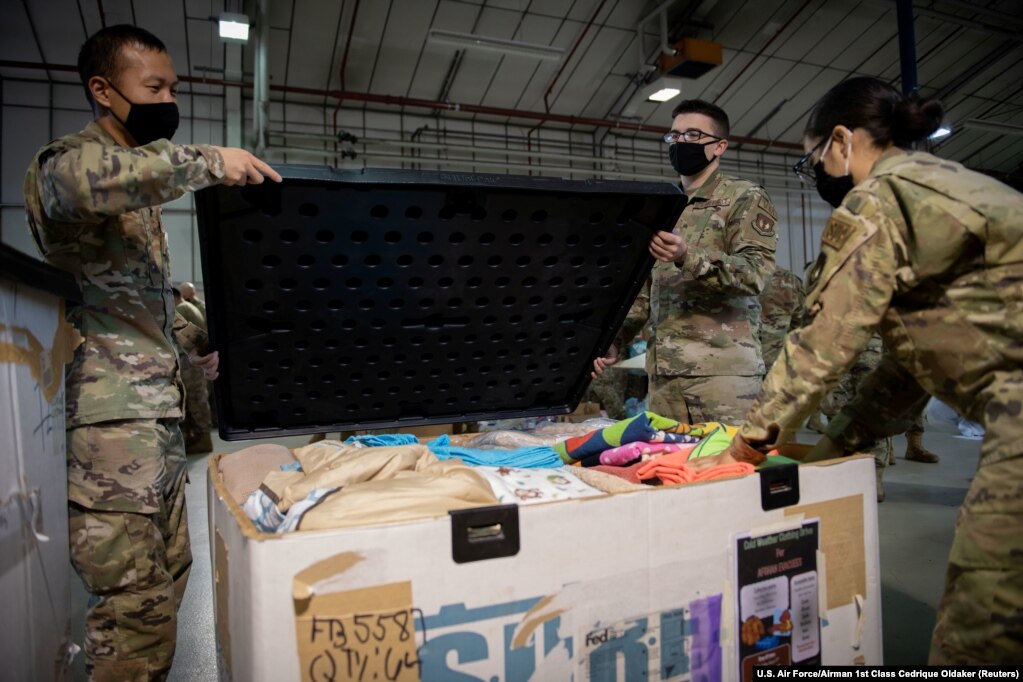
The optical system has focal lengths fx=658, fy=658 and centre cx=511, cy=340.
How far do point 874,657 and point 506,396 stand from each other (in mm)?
774

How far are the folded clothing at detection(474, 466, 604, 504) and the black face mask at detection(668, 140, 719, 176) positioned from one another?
1.25m

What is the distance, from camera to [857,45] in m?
6.95

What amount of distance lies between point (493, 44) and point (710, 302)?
461 centimetres

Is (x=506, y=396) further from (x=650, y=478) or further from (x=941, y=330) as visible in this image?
(x=941, y=330)

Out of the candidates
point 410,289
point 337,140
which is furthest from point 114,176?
point 337,140

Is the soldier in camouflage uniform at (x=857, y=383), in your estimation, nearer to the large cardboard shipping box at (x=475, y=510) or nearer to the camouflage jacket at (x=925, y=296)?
the camouflage jacket at (x=925, y=296)

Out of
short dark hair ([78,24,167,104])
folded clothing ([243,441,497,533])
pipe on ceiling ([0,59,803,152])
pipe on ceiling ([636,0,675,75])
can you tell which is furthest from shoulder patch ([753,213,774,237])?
pipe on ceiling ([0,59,803,152])

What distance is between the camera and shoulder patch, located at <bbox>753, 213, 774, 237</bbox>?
1.84 m

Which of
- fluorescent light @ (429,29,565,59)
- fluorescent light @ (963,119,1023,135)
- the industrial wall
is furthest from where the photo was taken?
fluorescent light @ (963,119,1023,135)

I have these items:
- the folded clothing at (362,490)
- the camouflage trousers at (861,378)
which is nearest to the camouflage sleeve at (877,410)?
the folded clothing at (362,490)

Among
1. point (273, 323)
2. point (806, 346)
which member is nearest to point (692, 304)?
point (806, 346)

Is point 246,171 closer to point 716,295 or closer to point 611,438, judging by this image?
point 611,438

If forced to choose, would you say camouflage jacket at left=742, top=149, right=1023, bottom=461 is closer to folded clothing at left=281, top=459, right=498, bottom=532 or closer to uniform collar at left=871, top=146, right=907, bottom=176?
uniform collar at left=871, top=146, right=907, bottom=176

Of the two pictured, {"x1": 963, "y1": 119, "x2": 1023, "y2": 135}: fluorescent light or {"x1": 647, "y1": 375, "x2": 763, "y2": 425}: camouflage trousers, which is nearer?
{"x1": 647, "y1": 375, "x2": 763, "y2": 425}: camouflage trousers
